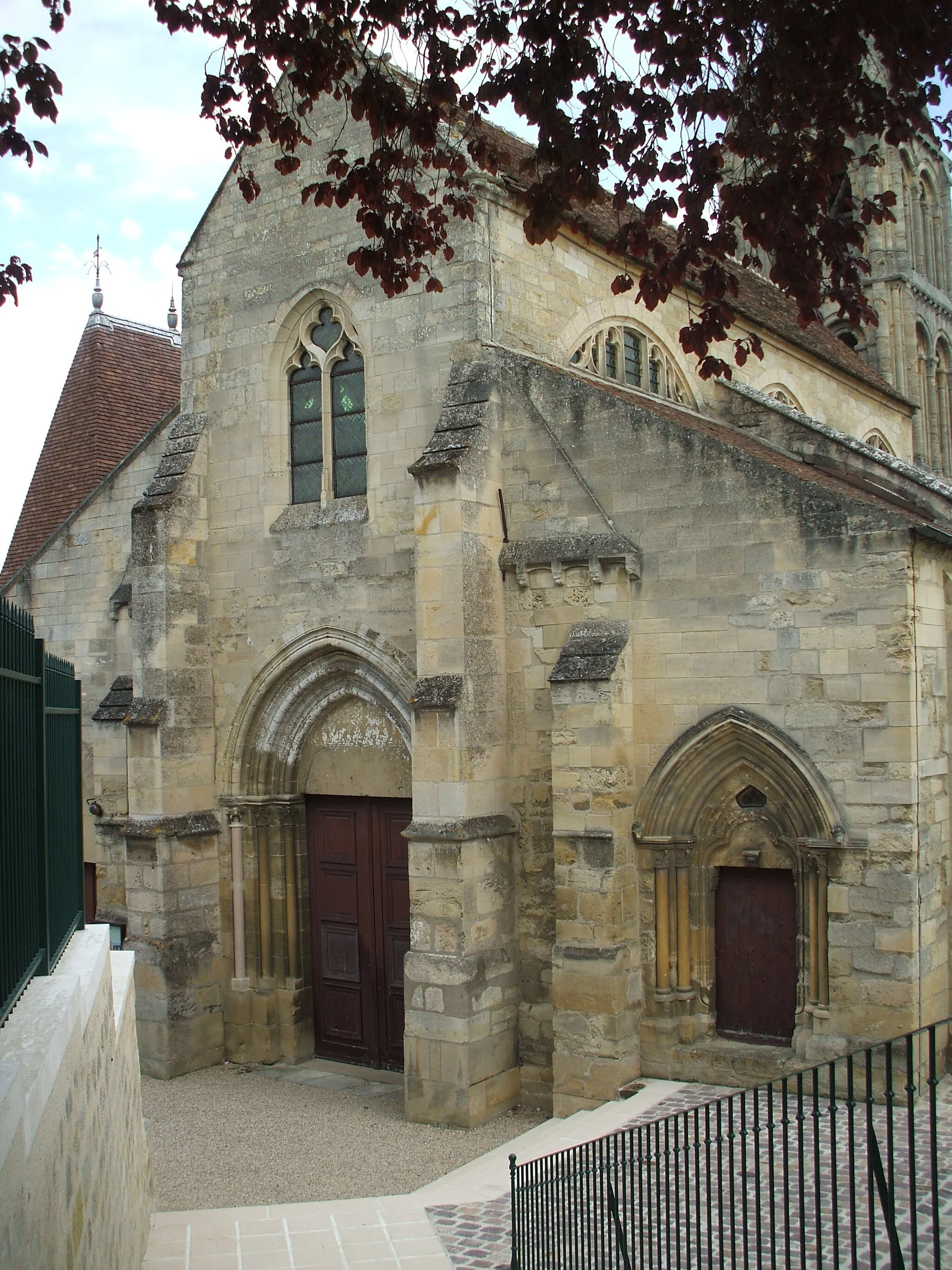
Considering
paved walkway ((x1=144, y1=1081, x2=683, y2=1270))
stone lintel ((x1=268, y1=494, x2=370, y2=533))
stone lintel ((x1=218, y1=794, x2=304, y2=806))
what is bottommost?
paved walkway ((x1=144, y1=1081, x2=683, y2=1270))

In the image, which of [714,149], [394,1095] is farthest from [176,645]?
[714,149]

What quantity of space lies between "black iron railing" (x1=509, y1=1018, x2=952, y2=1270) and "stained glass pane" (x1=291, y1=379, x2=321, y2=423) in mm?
8094

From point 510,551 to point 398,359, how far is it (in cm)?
241

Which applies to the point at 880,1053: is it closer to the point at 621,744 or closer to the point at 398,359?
the point at 621,744

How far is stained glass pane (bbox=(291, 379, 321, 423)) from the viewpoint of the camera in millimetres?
13406

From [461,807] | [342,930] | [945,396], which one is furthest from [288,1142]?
[945,396]

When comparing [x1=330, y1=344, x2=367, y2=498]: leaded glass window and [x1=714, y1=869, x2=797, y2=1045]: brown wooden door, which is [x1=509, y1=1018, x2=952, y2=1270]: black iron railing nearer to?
[x1=714, y1=869, x2=797, y2=1045]: brown wooden door

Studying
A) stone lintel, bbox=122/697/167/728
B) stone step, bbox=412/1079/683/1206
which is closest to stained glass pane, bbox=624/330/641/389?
stone lintel, bbox=122/697/167/728

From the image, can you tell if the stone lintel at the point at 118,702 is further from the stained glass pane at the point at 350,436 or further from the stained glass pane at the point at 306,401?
the stained glass pane at the point at 350,436

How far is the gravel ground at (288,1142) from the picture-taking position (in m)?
9.71

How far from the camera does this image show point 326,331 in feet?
43.7

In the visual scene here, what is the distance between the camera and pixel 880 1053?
31.8ft

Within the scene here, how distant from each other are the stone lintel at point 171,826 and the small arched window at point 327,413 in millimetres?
3676

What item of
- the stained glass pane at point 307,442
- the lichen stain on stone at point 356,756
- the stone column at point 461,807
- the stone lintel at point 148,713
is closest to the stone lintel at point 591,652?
the stone column at point 461,807
